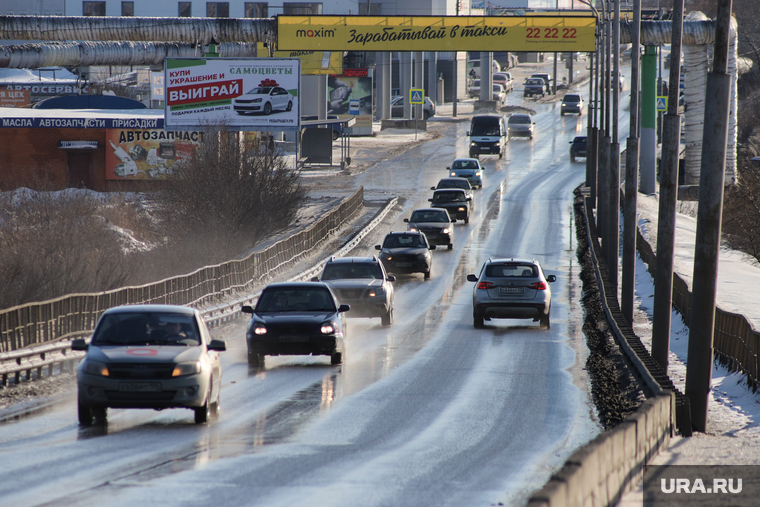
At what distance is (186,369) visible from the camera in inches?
473

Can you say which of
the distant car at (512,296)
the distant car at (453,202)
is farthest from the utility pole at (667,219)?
the distant car at (453,202)

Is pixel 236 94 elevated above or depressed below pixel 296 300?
above

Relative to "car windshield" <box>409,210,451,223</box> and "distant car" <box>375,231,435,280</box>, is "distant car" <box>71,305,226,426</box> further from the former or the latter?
"car windshield" <box>409,210,451,223</box>

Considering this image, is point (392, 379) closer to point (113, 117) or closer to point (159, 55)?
point (159, 55)

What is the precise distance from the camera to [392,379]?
16469 millimetres

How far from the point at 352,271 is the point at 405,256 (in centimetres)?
795

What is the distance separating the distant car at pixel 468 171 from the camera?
58625 mm

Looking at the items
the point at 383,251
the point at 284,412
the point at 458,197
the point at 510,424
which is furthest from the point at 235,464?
the point at 458,197

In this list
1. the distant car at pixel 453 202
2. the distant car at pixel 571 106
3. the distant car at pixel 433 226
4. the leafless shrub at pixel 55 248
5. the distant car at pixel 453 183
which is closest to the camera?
the leafless shrub at pixel 55 248

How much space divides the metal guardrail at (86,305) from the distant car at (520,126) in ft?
173

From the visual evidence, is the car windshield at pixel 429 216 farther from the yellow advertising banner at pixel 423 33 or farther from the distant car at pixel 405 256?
the yellow advertising banner at pixel 423 33

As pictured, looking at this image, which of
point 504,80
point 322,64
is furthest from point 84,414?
point 504,80

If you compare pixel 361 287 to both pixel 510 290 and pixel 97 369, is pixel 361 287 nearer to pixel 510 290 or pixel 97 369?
pixel 510 290

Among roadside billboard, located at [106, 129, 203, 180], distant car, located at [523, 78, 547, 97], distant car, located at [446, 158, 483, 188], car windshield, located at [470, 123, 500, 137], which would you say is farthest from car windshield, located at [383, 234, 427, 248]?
distant car, located at [523, 78, 547, 97]
